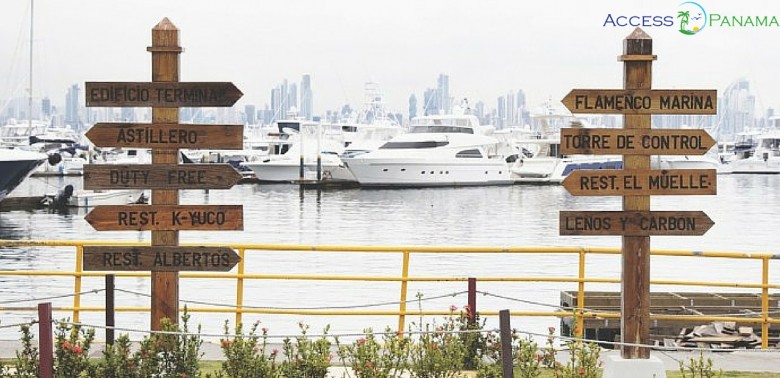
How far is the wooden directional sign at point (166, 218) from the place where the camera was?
10.5 meters

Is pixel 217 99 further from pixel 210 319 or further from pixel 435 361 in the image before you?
pixel 210 319

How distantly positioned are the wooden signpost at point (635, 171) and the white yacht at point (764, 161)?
15667cm

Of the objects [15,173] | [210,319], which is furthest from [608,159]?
[210,319]

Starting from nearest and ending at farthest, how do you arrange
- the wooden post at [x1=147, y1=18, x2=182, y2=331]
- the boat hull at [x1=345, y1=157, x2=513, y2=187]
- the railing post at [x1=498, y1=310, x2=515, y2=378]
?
1. the railing post at [x1=498, y1=310, x2=515, y2=378]
2. the wooden post at [x1=147, y1=18, x2=182, y2=331]
3. the boat hull at [x1=345, y1=157, x2=513, y2=187]

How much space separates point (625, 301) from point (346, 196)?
88535 mm

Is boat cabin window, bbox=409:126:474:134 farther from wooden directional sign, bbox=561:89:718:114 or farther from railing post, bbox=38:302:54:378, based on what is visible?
railing post, bbox=38:302:54:378

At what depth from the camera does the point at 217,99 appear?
34.2 ft

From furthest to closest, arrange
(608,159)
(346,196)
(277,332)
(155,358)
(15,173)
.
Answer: (608,159) < (346,196) < (15,173) < (277,332) < (155,358)

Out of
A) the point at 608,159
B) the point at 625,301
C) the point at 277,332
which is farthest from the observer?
the point at 608,159

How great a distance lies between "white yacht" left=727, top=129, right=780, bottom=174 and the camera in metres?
164

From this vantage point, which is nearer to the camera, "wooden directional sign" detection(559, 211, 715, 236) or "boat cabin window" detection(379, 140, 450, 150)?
"wooden directional sign" detection(559, 211, 715, 236)

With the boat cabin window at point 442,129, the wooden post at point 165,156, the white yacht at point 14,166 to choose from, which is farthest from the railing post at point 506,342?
the boat cabin window at point 442,129

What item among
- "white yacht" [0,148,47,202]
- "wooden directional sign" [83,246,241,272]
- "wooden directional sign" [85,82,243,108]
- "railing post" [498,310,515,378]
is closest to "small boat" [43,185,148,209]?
"white yacht" [0,148,47,202]

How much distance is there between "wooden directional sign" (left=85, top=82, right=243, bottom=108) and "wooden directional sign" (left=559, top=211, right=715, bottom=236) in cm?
309
